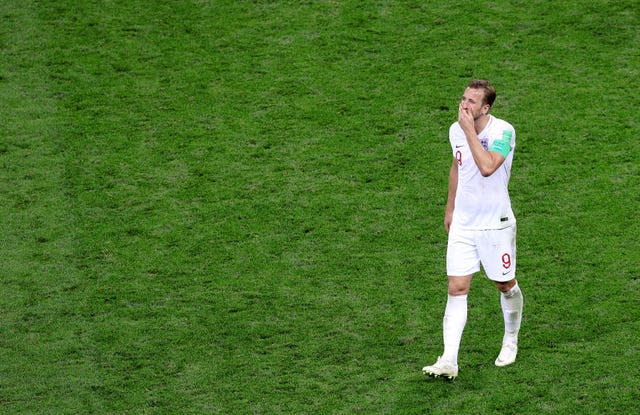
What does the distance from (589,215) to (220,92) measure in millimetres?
3939

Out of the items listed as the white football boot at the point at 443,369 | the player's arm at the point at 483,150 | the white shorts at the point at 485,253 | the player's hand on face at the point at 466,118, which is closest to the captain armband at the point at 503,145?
the player's arm at the point at 483,150

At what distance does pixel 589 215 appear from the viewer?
9.46 metres

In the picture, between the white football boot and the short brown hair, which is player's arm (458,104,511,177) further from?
the white football boot

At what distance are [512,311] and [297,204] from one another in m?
2.87

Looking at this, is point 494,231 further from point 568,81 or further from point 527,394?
point 568,81

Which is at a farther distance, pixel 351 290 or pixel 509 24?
pixel 509 24

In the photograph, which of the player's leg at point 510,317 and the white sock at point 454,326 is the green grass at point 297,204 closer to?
the player's leg at point 510,317

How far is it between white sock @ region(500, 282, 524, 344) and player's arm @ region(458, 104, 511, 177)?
0.90m

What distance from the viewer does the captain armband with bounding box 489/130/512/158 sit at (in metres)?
7.12

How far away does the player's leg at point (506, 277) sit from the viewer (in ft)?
24.1

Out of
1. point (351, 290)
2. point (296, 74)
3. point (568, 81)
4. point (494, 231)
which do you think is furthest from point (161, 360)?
point (568, 81)

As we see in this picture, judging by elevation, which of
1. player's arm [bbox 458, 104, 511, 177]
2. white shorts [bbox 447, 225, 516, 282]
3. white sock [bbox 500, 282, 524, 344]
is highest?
player's arm [bbox 458, 104, 511, 177]

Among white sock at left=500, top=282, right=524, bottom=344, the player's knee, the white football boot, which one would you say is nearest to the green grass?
the white football boot

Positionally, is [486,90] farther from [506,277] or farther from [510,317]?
[510,317]
